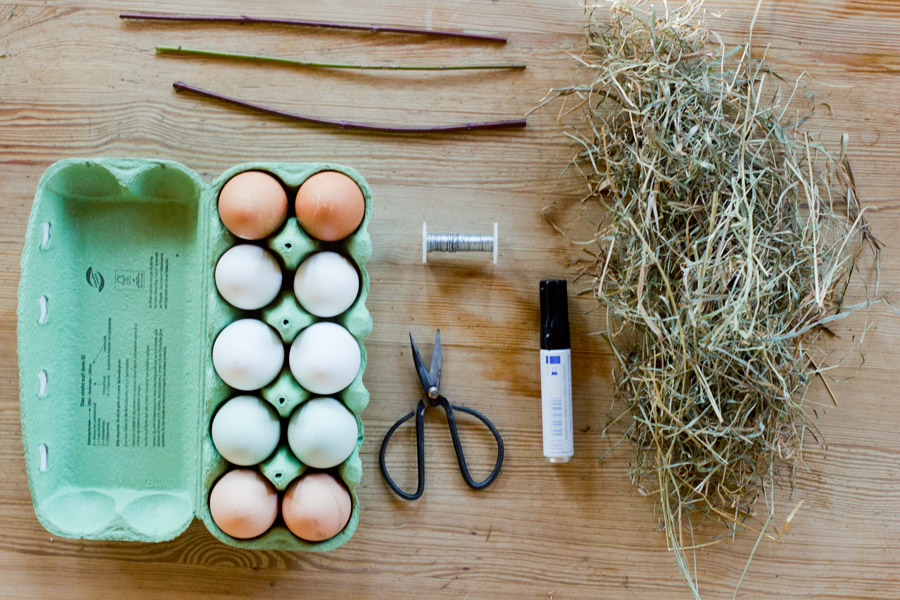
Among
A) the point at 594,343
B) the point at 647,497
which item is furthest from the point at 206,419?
the point at 647,497

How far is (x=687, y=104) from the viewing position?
96 cm

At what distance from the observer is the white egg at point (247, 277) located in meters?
0.89

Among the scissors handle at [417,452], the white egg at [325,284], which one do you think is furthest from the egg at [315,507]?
the white egg at [325,284]

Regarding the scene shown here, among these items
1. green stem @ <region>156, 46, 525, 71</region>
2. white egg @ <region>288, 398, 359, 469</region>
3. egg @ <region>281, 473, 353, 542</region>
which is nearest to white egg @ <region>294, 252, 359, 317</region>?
white egg @ <region>288, 398, 359, 469</region>

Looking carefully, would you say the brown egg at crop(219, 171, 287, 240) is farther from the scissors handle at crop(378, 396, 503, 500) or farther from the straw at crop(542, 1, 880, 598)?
the straw at crop(542, 1, 880, 598)

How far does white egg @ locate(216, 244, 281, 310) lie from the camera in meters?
0.89

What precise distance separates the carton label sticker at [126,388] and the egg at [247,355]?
0.69 ft

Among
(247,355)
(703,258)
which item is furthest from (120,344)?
(703,258)

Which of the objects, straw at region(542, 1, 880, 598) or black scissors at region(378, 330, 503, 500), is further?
black scissors at region(378, 330, 503, 500)

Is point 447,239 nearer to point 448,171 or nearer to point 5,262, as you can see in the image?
point 448,171

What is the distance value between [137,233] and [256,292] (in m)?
0.31

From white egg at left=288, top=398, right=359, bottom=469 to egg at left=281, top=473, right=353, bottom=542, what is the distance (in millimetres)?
27

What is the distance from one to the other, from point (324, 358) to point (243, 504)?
235mm


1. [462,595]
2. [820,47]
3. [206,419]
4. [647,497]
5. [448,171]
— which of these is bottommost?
[462,595]
